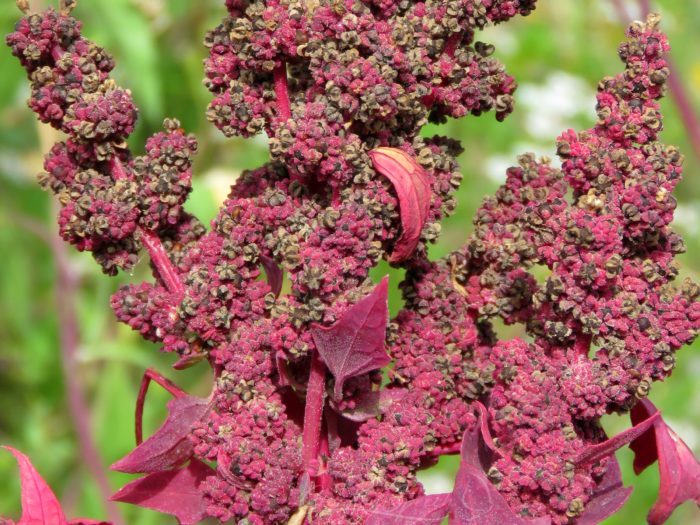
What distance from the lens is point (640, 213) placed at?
94 cm

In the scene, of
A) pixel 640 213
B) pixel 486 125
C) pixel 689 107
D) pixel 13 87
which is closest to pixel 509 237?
pixel 640 213

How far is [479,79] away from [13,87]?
6.95 ft

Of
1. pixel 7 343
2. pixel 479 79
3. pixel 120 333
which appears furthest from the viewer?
pixel 7 343

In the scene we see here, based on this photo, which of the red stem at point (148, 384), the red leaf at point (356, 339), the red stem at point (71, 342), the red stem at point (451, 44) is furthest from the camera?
the red stem at point (71, 342)

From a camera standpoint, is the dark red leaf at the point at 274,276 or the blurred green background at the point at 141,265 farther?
the blurred green background at the point at 141,265

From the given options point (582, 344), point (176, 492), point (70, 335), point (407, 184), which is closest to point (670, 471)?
point (582, 344)

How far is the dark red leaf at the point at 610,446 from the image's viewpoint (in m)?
0.92

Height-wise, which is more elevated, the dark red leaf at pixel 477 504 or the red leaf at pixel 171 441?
the red leaf at pixel 171 441

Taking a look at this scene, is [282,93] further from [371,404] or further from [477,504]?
[477,504]

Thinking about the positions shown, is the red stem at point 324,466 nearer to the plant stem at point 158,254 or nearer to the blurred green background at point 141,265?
the plant stem at point 158,254

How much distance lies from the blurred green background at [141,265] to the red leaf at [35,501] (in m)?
1.17

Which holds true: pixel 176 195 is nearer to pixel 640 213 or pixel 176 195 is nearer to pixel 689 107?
pixel 640 213

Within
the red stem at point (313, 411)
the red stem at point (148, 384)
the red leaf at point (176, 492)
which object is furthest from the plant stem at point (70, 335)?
the red stem at point (313, 411)

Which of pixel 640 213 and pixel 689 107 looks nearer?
pixel 640 213
